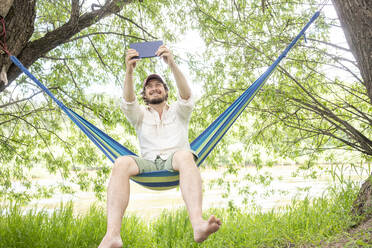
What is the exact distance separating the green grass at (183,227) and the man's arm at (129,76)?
4.35 ft

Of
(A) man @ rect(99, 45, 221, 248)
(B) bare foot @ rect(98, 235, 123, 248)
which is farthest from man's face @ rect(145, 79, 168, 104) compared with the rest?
(B) bare foot @ rect(98, 235, 123, 248)

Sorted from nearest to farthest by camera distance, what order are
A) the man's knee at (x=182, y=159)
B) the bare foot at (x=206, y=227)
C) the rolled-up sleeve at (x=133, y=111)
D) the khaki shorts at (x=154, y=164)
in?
the bare foot at (x=206, y=227), the man's knee at (x=182, y=159), the khaki shorts at (x=154, y=164), the rolled-up sleeve at (x=133, y=111)

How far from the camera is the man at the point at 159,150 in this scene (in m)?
1.40

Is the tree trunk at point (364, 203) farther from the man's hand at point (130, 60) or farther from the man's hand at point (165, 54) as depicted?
the man's hand at point (130, 60)

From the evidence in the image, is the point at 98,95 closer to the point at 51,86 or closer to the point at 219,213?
the point at 51,86

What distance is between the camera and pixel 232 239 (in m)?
2.71

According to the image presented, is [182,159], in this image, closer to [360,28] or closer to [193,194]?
[193,194]

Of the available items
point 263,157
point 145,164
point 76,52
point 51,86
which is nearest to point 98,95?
point 51,86

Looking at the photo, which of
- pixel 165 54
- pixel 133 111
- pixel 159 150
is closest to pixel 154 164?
pixel 159 150

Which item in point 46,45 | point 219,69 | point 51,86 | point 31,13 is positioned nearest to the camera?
point 31,13

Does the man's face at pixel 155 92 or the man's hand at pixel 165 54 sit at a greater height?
the man's hand at pixel 165 54

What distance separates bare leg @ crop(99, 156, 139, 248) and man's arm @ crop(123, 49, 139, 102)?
0.40 meters

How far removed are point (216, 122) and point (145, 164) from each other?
60cm

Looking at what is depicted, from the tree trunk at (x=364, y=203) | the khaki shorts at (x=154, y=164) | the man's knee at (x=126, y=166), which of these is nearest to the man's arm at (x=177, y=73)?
the khaki shorts at (x=154, y=164)
